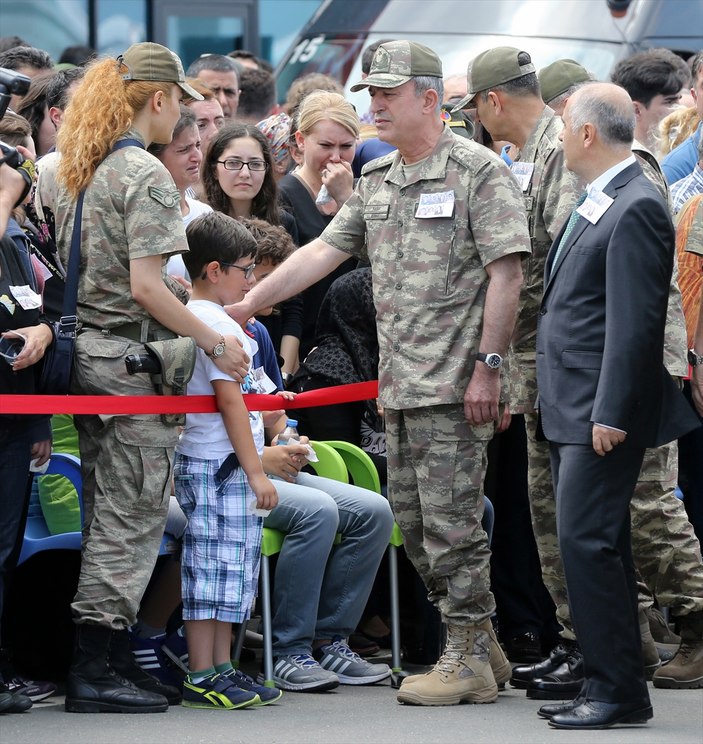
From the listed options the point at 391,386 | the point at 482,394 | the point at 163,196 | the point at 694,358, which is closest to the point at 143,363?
the point at 163,196

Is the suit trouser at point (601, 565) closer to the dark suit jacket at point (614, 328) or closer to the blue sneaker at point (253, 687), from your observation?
the dark suit jacket at point (614, 328)

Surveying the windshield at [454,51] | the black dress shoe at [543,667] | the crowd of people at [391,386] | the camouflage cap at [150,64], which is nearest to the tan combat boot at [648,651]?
the crowd of people at [391,386]

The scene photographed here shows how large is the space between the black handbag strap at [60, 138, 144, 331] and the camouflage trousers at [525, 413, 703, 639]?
5.75 feet

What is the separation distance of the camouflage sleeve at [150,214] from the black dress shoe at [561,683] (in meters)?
2.05

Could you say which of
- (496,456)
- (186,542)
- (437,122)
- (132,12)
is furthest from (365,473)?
(132,12)

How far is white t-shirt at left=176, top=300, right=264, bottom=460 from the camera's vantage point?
18.4 feet

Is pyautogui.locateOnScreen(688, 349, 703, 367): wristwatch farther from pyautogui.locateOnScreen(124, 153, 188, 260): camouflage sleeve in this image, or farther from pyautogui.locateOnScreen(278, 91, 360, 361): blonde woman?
pyautogui.locateOnScreen(124, 153, 188, 260): camouflage sleeve

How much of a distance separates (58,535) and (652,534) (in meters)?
2.20

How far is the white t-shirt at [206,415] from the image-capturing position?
561 cm

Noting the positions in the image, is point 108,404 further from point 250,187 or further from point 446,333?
point 250,187

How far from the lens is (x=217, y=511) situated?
5586 mm

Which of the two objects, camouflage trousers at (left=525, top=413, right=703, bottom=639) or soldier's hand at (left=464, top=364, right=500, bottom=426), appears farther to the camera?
camouflage trousers at (left=525, top=413, right=703, bottom=639)

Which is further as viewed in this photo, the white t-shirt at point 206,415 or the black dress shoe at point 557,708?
the white t-shirt at point 206,415

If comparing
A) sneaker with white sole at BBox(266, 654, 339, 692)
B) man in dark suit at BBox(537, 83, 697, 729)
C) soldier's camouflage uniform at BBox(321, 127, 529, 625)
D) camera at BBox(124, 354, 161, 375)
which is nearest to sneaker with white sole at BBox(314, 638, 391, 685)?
sneaker with white sole at BBox(266, 654, 339, 692)
